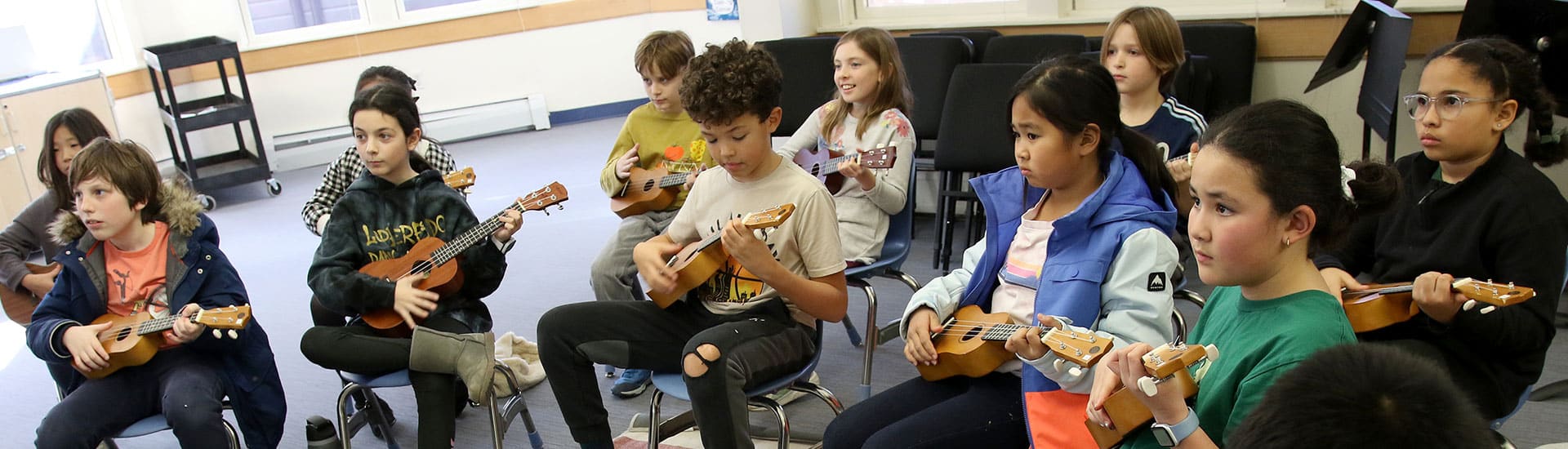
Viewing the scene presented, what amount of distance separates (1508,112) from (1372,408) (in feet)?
4.45

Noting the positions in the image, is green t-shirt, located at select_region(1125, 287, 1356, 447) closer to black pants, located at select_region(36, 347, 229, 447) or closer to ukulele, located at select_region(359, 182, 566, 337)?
ukulele, located at select_region(359, 182, 566, 337)

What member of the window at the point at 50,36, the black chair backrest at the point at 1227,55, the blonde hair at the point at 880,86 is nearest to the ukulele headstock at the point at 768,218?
the blonde hair at the point at 880,86

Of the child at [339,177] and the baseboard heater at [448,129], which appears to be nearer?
the child at [339,177]

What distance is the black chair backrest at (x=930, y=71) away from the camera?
3.84 m

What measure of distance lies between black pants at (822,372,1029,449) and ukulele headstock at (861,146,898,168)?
83cm

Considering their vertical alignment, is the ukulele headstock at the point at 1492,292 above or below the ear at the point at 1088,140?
below

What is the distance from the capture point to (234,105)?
5965 millimetres

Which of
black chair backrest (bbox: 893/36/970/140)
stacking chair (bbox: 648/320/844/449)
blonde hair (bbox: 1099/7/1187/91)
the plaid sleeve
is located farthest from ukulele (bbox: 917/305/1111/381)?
black chair backrest (bbox: 893/36/970/140)

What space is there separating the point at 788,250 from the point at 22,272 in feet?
7.63

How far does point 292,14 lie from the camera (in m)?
7.18

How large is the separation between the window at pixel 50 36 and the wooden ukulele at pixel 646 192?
15.4 ft

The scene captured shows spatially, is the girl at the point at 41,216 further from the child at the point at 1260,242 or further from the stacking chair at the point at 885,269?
the child at the point at 1260,242

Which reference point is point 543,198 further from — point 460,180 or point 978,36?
point 978,36

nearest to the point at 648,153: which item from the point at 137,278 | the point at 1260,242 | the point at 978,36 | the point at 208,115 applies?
the point at 137,278
